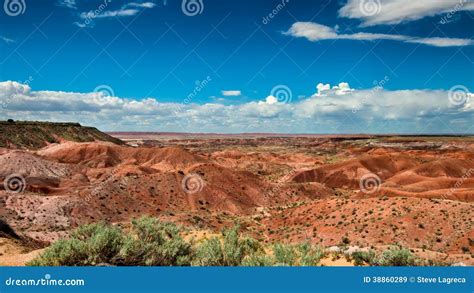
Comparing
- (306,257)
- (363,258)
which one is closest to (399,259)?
(363,258)

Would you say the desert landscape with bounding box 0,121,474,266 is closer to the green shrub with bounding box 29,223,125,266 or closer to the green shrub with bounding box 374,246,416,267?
the green shrub with bounding box 374,246,416,267

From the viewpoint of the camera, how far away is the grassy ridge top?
104 metres

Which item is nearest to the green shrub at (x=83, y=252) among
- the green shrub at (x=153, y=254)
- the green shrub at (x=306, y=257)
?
the green shrub at (x=153, y=254)

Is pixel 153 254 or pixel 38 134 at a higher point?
pixel 38 134

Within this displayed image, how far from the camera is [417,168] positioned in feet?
250

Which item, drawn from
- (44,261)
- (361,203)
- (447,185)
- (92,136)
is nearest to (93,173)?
(361,203)

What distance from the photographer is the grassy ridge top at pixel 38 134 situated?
104500 millimetres

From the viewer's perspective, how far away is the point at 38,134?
117m

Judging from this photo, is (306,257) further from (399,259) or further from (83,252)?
(83,252)

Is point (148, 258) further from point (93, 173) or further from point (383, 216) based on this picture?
point (93, 173)


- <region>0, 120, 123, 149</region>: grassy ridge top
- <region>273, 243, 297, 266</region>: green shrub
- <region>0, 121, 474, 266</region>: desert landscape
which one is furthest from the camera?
<region>0, 120, 123, 149</region>: grassy ridge top

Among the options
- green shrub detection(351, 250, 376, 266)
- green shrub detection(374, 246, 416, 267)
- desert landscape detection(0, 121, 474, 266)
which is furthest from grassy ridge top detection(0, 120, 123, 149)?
green shrub detection(374, 246, 416, 267)

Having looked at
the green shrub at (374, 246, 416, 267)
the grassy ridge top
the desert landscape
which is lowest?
the green shrub at (374, 246, 416, 267)

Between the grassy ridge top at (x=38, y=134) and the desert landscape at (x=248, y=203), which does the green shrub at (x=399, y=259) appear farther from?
the grassy ridge top at (x=38, y=134)
